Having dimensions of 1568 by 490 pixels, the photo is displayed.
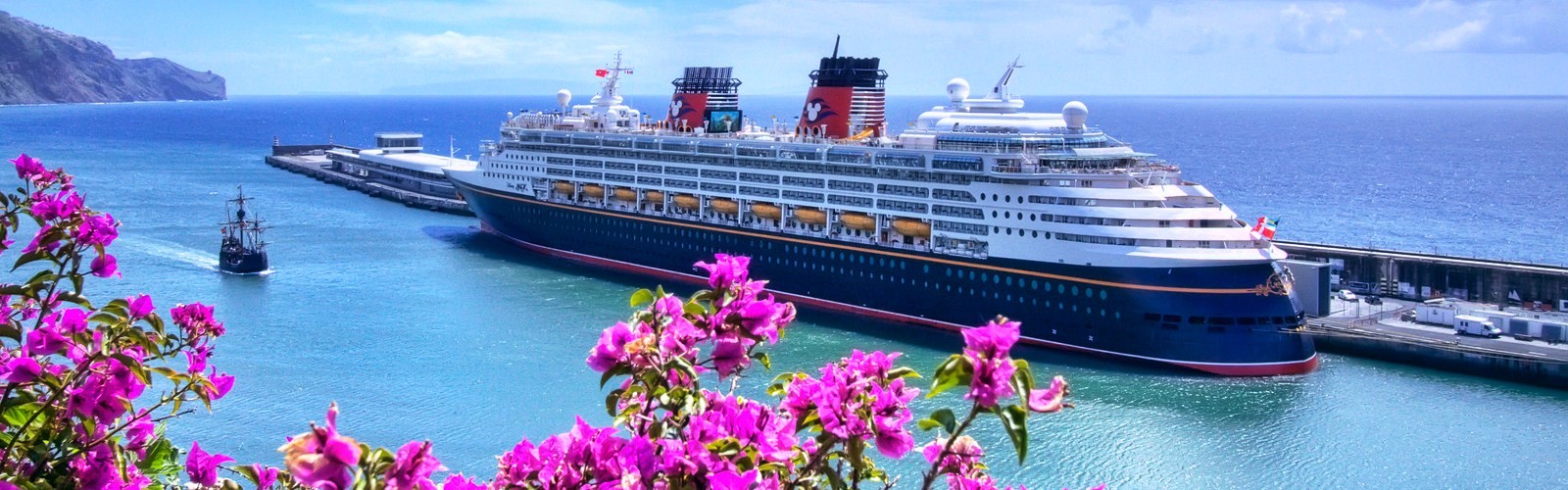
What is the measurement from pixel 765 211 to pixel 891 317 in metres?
6.03

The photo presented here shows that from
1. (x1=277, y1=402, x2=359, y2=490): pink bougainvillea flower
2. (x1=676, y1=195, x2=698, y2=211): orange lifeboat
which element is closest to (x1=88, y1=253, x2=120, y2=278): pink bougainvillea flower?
(x1=277, y1=402, x2=359, y2=490): pink bougainvillea flower

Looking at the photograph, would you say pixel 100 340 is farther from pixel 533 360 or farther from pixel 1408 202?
pixel 1408 202

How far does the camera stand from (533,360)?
1034 inches

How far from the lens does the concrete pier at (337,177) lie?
57188 mm

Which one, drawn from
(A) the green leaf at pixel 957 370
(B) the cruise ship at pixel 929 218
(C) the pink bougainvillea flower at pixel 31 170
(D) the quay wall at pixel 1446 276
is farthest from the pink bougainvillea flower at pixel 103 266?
(D) the quay wall at pixel 1446 276

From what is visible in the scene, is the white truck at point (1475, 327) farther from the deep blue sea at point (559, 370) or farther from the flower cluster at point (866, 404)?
the flower cluster at point (866, 404)

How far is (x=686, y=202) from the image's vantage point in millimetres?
38844

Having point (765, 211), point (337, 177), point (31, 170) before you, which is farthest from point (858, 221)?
point (337, 177)

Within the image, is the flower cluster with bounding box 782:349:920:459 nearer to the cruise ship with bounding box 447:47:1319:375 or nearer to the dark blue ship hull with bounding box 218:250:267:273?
the cruise ship with bounding box 447:47:1319:375

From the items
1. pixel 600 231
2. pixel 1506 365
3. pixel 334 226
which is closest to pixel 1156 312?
pixel 1506 365

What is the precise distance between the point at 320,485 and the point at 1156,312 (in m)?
25.8

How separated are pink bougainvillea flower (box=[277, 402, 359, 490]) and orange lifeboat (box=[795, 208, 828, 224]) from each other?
3171 centimetres

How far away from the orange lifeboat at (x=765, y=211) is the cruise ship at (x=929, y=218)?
0.27 ft

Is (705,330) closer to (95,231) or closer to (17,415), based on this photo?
(95,231)
